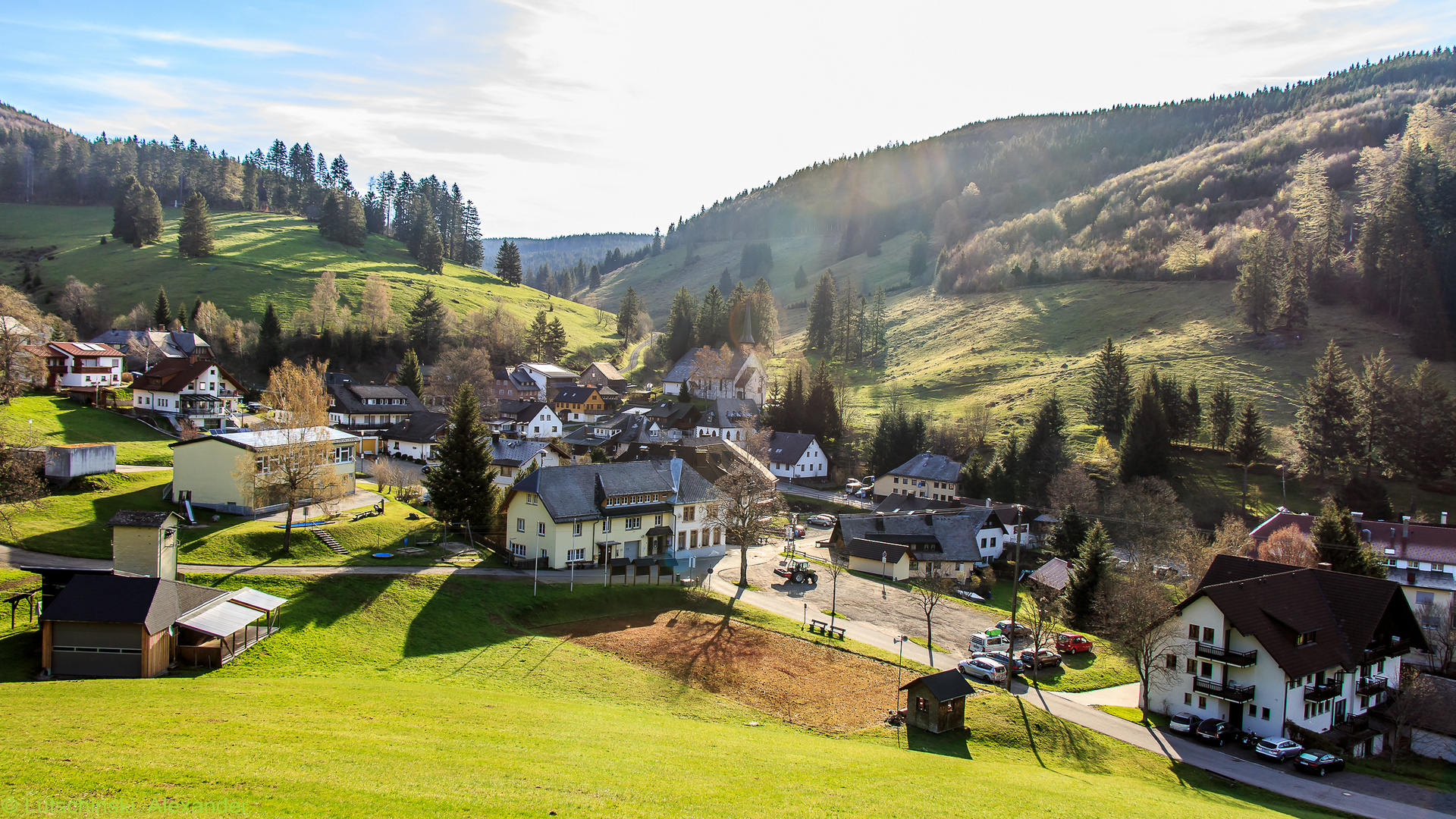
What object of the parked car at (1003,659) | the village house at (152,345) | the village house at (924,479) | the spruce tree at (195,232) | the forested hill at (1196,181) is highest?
the forested hill at (1196,181)

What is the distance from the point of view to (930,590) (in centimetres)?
4822

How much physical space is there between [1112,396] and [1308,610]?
160 feet

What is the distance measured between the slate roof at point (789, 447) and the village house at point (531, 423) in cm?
2666

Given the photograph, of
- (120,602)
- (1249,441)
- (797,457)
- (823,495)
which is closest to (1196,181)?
(1249,441)

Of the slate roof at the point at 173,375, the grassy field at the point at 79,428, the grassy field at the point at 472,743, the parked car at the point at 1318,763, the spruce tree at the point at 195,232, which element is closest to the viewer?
the grassy field at the point at 472,743

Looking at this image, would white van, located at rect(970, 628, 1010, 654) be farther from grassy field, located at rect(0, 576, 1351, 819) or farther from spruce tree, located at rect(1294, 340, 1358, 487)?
spruce tree, located at rect(1294, 340, 1358, 487)

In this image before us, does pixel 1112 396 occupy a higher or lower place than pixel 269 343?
lower

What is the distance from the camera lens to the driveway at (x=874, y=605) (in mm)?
41531

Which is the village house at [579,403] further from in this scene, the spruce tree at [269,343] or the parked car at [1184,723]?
the parked car at [1184,723]

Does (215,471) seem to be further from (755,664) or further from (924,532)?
(924,532)

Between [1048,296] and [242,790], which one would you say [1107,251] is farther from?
[242,790]

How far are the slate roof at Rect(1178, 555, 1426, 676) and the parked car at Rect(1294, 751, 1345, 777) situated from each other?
330 cm

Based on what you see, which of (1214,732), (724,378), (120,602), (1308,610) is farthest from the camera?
(724,378)

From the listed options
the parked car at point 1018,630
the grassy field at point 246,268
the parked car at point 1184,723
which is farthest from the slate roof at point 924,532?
the grassy field at point 246,268
